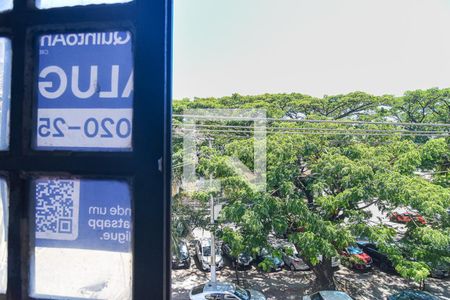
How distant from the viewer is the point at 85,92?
456 millimetres

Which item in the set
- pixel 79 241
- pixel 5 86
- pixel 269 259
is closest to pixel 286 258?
pixel 269 259

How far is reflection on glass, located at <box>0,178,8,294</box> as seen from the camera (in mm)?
462

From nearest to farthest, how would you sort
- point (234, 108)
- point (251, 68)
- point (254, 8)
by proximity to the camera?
point (254, 8)
point (251, 68)
point (234, 108)

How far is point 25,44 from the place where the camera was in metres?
0.46

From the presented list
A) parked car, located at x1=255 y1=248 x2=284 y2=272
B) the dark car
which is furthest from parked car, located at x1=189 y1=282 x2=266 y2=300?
the dark car

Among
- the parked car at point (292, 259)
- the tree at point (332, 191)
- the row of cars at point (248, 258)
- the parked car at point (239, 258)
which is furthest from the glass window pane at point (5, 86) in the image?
the parked car at point (292, 259)

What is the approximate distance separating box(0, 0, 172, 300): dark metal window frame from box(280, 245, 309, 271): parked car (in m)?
3.08

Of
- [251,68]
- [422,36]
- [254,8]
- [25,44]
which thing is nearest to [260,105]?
[251,68]

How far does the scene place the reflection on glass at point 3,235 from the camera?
462 millimetres

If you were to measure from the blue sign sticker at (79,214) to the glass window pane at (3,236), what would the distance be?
5cm

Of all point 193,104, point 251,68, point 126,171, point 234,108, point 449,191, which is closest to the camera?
point 126,171

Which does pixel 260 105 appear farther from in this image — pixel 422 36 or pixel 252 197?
pixel 422 36

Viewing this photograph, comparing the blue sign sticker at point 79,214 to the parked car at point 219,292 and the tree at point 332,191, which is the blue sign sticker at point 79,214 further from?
the parked car at point 219,292

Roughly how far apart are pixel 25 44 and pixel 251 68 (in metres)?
2.63
